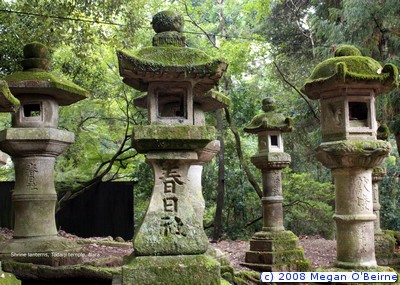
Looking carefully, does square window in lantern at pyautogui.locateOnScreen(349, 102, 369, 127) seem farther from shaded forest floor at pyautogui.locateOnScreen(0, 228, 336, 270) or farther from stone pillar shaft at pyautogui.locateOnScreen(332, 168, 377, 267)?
shaded forest floor at pyautogui.locateOnScreen(0, 228, 336, 270)

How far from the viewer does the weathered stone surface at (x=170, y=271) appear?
487 cm

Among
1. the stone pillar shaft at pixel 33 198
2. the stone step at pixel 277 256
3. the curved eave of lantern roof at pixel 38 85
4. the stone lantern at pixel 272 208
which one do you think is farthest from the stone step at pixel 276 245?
the curved eave of lantern roof at pixel 38 85

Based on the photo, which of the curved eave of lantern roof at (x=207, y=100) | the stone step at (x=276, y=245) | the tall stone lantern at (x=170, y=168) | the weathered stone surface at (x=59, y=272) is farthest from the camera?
the stone step at (x=276, y=245)

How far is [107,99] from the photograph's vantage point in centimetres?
1352

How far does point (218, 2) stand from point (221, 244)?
26.6 feet

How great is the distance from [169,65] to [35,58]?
3180mm

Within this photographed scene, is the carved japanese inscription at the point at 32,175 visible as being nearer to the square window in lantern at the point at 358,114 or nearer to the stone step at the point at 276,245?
the stone step at the point at 276,245

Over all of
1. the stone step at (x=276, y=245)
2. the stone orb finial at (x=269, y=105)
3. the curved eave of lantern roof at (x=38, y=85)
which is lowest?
the stone step at (x=276, y=245)

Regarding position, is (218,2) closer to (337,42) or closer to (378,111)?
(337,42)

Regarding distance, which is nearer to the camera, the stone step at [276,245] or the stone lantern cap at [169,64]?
the stone lantern cap at [169,64]

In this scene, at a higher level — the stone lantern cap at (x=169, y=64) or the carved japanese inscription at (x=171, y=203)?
the stone lantern cap at (x=169, y=64)

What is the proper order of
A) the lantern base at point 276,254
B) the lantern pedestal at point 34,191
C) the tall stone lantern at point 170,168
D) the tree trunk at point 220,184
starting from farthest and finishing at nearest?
the tree trunk at point 220,184 → the lantern base at point 276,254 → the lantern pedestal at point 34,191 → the tall stone lantern at point 170,168

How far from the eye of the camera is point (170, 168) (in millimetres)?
5273

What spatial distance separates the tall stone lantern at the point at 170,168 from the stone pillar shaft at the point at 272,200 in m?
4.55
